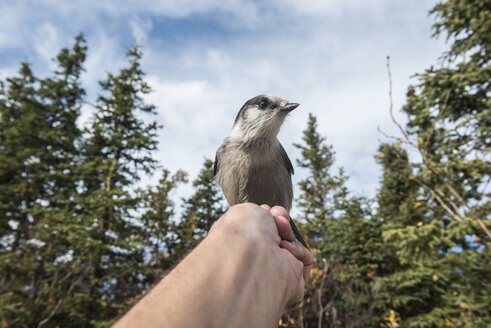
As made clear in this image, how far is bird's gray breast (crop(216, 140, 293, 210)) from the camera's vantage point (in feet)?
7.83

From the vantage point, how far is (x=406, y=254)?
655 cm

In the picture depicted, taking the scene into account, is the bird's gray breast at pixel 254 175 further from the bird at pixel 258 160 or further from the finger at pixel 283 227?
the finger at pixel 283 227

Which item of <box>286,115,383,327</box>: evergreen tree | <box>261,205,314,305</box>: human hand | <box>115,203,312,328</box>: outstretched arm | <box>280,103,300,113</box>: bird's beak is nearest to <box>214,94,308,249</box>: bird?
<box>280,103,300,113</box>: bird's beak

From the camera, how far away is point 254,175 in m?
2.38

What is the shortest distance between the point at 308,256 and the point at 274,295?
0.72m

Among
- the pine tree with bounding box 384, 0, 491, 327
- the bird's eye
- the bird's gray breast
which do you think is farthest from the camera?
the pine tree with bounding box 384, 0, 491, 327

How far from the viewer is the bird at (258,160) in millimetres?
2398

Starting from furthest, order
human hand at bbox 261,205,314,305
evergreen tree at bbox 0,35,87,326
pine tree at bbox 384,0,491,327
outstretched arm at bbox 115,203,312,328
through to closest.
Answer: evergreen tree at bbox 0,35,87,326, pine tree at bbox 384,0,491,327, human hand at bbox 261,205,314,305, outstretched arm at bbox 115,203,312,328

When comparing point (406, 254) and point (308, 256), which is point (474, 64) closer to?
point (406, 254)

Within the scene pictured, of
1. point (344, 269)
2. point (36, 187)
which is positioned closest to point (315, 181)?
point (344, 269)

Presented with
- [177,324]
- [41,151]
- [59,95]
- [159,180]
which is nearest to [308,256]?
[177,324]

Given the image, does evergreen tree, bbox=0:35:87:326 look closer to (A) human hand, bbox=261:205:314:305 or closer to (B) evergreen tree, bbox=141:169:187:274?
(B) evergreen tree, bbox=141:169:187:274

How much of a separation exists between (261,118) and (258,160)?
464mm

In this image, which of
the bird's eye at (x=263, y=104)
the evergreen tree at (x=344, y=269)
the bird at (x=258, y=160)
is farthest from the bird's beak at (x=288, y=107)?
the evergreen tree at (x=344, y=269)
